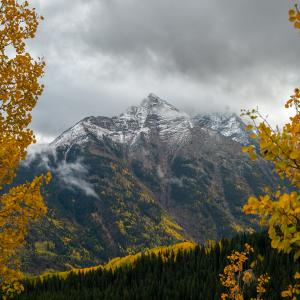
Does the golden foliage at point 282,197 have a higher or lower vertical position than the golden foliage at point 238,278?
higher

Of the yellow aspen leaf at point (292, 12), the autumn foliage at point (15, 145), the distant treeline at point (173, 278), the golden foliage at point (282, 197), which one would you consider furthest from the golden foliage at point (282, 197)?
the distant treeline at point (173, 278)

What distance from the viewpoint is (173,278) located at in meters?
44.9

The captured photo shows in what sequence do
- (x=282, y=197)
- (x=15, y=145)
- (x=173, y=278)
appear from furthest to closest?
(x=173, y=278) < (x=15, y=145) < (x=282, y=197)

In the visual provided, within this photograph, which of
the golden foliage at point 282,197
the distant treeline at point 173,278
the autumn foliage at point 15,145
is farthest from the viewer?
the distant treeline at point 173,278

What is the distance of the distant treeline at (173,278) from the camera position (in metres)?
38.4

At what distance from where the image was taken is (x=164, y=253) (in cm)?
5712

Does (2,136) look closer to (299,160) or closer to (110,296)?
(299,160)

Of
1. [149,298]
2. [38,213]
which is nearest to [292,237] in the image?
[38,213]

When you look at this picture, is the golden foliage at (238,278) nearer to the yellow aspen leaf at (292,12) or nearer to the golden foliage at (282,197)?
the golden foliage at (282,197)

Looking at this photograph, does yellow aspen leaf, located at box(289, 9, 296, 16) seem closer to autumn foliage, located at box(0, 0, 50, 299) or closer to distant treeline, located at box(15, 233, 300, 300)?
autumn foliage, located at box(0, 0, 50, 299)

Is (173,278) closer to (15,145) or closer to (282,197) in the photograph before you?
(15,145)

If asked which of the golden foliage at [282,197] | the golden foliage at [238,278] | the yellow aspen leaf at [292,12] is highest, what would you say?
the yellow aspen leaf at [292,12]

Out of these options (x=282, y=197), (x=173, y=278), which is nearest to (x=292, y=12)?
(x=282, y=197)

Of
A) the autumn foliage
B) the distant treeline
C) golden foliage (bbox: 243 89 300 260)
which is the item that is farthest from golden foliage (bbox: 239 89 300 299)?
the distant treeline
